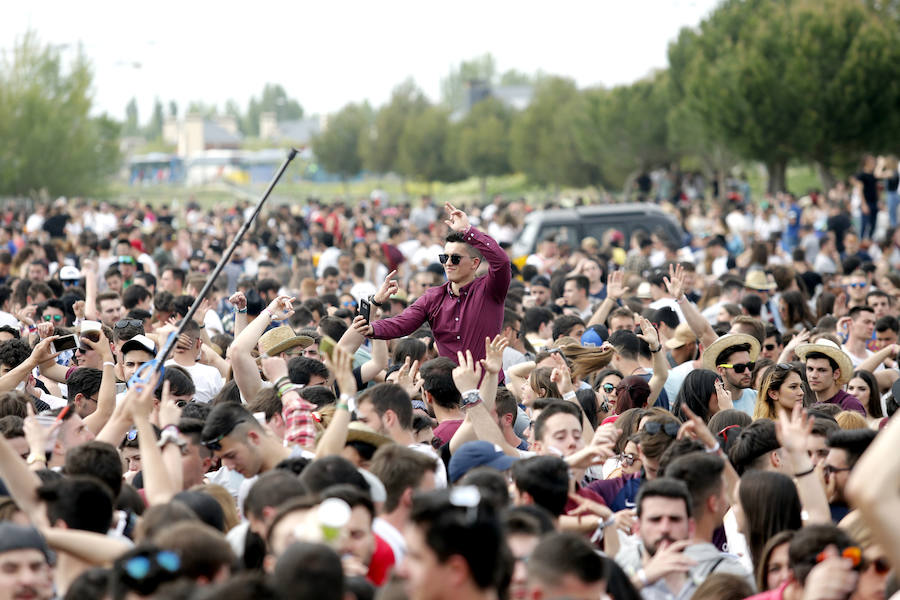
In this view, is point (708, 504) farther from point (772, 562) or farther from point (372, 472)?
point (372, 472)

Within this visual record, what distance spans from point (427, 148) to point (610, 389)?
67395mm

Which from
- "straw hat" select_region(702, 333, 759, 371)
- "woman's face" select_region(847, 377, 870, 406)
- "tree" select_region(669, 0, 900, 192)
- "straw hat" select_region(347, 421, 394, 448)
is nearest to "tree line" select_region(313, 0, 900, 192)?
"tree" select_region(669, 0, 900, 192)

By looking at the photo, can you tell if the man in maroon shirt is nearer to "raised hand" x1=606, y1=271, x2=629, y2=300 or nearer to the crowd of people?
the crowd of people

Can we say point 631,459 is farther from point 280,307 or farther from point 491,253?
point 280,307

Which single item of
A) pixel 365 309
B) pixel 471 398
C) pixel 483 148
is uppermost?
pixel 483 148

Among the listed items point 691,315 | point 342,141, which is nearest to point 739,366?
point 691,315

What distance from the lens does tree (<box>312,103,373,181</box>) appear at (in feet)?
279

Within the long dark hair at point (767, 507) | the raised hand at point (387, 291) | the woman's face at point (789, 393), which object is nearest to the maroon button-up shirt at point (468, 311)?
the raised hand at point (387, 291)

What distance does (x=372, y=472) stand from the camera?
5621 millimetres

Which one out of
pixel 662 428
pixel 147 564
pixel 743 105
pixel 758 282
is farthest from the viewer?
pixel 743 105

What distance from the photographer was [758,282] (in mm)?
14477

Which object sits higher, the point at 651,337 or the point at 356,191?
the point at 651,337

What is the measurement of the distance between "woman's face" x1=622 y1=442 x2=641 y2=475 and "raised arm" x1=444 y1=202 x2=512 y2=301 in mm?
2082

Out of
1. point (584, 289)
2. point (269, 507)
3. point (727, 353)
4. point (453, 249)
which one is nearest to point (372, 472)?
point (269, 507)
